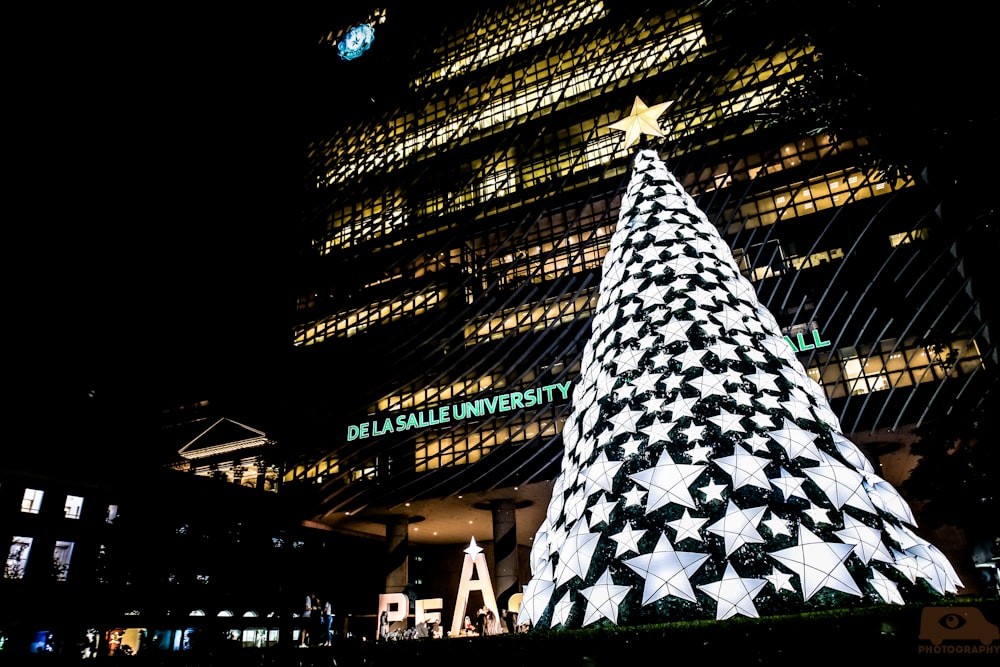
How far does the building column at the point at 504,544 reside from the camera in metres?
28.1

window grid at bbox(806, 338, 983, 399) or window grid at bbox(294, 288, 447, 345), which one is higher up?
window grid at bbox(294, 288, 447, 345)

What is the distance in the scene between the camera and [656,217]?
6715mm

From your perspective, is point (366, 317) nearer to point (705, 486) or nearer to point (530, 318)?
point (530, 318)

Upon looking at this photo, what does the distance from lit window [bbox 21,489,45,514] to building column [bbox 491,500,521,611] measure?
19.5 meters

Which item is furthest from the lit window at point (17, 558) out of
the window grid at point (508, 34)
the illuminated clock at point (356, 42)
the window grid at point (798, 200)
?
the illuminated clock at point (356, 42)

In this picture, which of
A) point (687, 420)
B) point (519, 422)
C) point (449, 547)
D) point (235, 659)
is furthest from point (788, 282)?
point (449, 547)

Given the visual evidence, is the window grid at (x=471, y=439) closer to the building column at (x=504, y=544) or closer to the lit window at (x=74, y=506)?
the building column at (x=504, y=544)

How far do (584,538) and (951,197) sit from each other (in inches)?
200

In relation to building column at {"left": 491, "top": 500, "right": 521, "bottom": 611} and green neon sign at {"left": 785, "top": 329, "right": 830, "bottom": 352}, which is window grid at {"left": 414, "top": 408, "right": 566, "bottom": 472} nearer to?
building column at {"left": 491, "top": 500, "right": 521, "bottom": 611}

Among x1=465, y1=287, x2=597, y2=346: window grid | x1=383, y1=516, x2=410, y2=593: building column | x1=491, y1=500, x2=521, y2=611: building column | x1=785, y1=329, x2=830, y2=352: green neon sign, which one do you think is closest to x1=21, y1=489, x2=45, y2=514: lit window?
x1=383, y1=516, x2=410, y2=593: building column

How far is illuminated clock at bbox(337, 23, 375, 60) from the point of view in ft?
128

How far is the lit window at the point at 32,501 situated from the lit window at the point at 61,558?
61.8 inches

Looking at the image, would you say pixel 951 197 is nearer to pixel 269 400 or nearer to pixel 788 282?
pixel 788 282

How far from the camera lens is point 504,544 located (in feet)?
96.5
